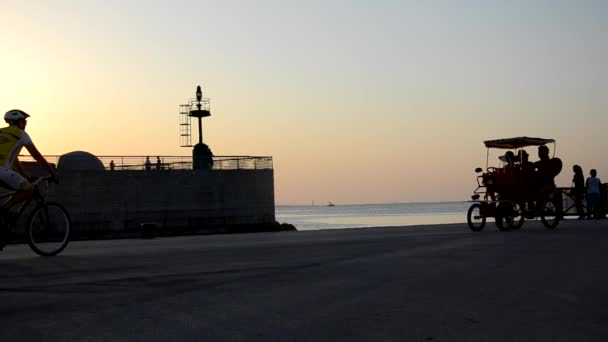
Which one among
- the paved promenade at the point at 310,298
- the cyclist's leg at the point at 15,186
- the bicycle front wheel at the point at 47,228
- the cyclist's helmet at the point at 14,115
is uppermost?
the cyclist's helmet at the point at 14,115

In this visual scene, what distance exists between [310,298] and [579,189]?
23815mm

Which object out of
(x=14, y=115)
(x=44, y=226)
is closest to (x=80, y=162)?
(x=44, y=226)

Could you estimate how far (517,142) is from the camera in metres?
19.0

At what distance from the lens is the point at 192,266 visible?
885 centimetres

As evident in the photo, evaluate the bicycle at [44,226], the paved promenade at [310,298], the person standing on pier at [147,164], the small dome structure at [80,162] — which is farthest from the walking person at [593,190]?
the small dome structure at [80,162]

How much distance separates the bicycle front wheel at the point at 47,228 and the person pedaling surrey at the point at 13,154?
550 mm

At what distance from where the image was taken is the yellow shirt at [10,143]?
957cm

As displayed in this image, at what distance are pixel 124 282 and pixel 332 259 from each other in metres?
3.32

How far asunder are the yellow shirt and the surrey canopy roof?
43.0 feet

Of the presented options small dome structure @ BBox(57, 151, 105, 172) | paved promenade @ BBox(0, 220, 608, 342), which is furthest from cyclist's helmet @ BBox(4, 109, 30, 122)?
small dome structure @ BBox(57, 151, 105, 172)

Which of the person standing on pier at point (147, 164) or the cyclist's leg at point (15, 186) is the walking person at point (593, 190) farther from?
the person standing on pier at point (147, 164)

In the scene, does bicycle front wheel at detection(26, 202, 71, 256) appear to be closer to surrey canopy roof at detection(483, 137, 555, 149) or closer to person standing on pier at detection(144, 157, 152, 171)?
surrey canopy roof at detection(483, 137, 555, 149)

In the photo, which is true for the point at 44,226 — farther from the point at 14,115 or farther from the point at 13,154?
the point at 14,115

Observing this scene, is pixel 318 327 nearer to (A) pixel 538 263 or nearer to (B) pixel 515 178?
(A) pixel 538 263
